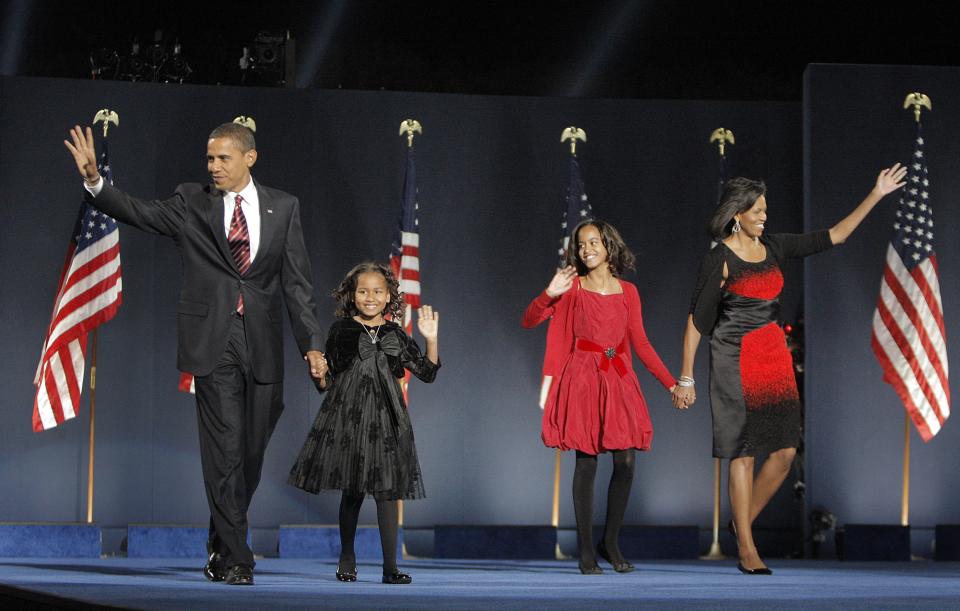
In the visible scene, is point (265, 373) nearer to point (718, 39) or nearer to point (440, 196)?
point (440, 196)

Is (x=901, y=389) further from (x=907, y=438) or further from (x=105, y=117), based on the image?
(x=105, y=117)

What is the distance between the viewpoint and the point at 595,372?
5414mm

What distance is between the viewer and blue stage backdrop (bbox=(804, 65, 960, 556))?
286 inches

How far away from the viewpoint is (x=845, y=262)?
7.35m

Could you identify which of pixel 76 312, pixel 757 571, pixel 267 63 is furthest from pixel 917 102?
pixel 76 312

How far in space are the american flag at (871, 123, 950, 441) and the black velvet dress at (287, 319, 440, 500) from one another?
3156 mm

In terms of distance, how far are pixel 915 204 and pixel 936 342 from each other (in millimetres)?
754

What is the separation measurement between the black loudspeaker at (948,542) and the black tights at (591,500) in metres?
2.48

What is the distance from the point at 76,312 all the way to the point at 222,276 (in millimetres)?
2950

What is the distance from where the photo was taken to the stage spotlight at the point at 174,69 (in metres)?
7.77

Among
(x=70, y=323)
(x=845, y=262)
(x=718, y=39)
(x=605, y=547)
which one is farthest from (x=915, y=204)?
(x=70, y=323)

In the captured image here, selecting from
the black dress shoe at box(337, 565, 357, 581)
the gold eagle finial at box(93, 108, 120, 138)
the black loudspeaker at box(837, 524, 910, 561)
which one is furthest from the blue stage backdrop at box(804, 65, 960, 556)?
the gold eagle finial at box(93, 108, 120, 138)

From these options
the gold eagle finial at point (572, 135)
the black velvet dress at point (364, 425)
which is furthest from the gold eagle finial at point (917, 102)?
the black velvet dress at point (364, 425)

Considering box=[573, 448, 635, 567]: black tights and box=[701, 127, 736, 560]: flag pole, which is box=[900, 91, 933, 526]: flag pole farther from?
box=[573, 448, 635, 567]: black tights
